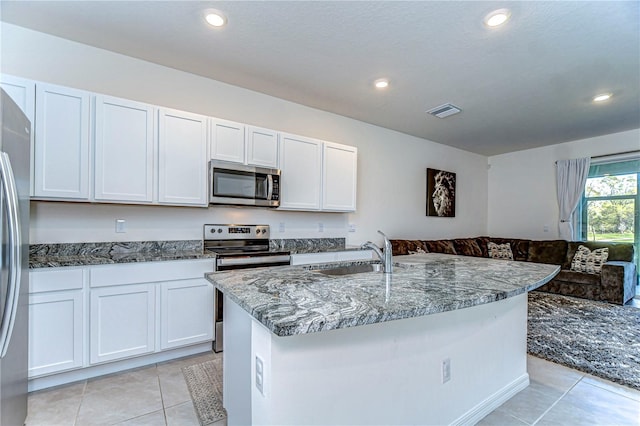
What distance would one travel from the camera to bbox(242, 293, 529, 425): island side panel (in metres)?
1.06

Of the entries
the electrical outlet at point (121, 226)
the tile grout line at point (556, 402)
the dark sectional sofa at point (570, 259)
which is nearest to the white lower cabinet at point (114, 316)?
the electrical outlet at point (121, 226)

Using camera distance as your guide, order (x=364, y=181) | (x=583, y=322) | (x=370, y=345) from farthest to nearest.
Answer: (x=364, y=181) → (x=583, y=322) → (x=370, y=345)

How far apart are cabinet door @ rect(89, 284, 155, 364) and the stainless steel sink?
1.46 m

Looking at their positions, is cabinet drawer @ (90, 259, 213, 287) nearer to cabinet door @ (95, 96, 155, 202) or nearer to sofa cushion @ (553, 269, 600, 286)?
cabinet door @ (95, 96, 155, 202)

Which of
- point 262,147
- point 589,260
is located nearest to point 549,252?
point 589,260

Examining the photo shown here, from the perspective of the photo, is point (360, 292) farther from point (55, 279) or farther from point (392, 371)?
point (55, 279)

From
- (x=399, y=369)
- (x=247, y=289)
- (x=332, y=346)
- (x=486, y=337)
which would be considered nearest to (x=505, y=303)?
(x=486, y=337)

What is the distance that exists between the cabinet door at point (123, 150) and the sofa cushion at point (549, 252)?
604 cm

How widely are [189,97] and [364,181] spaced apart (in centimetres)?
256

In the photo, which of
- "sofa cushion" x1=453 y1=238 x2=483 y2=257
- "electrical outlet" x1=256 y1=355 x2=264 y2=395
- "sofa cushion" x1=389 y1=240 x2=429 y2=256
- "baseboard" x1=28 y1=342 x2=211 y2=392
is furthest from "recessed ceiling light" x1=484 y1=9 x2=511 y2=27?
"sofa cushion" x1=453 y1=238 x2=483 y2=257

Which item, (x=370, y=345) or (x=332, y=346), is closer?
(x=332, y=346)

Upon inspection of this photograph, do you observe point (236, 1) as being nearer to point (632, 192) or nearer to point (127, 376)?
point (127, 376)

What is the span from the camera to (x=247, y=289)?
4.25ft

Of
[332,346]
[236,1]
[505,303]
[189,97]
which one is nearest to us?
[332,346]
